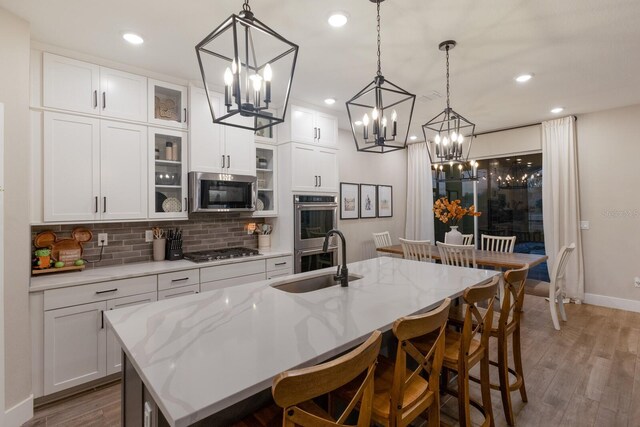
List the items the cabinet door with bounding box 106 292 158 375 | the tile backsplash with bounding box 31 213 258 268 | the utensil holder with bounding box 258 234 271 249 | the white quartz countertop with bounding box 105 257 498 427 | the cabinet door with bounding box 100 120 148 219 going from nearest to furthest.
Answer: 1. the white quartz countertop with bounding box 105 257 498 427
2. the cabinet door with bounding box 106 292 158 375
3. the cabinet door with bounding box 100 120 148 219
4. the tile backsplash with bounding box 31 213 258 268
5. the utensil holder with bounding box 258 234 271 249

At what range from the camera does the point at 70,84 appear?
Answer: 8.57 feet

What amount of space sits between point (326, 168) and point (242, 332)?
321cm

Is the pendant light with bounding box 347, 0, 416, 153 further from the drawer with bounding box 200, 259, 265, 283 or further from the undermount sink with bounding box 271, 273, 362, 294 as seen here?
the drawer with bounding box 200, 259, 265, 283

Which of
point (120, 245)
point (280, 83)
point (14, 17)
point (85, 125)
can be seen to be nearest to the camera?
point (14, 17)

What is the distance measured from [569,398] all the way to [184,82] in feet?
14.2

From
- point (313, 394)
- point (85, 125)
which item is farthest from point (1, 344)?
point (313, 394)

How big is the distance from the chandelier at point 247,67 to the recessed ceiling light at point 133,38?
46 centimetres

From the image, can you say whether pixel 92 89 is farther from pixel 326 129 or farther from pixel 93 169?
pixel 326 129

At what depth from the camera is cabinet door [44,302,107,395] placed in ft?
7.62

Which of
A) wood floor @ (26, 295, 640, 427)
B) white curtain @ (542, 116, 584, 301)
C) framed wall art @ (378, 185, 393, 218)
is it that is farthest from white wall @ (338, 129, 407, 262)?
wood floor @ (26, 295, 640, 427)

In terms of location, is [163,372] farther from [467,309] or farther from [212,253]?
[212,253]

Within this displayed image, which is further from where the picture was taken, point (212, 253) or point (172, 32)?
point (212, 253)

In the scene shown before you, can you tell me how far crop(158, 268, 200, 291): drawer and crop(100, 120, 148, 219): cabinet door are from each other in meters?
0.63

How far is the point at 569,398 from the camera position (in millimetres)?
2344
